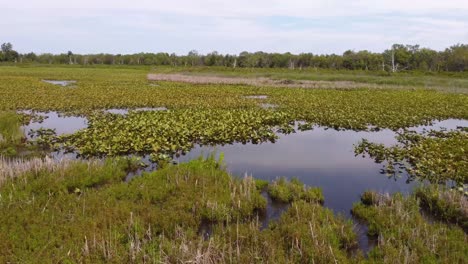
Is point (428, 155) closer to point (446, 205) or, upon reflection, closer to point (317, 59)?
point (446, 205)

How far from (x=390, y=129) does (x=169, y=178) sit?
39.2 ft

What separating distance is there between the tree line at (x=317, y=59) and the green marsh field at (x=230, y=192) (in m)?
63.5

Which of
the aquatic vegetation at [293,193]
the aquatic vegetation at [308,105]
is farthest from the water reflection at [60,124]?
the aquatic vegetation at [293,193]

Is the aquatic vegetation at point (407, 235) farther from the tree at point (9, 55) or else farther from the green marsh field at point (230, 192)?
the tree at point (9, 55)

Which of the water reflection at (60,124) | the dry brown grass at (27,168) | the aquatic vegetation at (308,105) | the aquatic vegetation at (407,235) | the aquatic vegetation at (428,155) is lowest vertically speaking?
the aquatic vegetation at (407,235)

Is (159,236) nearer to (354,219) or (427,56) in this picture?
(354,219)

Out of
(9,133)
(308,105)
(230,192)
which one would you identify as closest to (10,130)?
(9,133)

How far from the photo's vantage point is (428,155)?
11.2 metres

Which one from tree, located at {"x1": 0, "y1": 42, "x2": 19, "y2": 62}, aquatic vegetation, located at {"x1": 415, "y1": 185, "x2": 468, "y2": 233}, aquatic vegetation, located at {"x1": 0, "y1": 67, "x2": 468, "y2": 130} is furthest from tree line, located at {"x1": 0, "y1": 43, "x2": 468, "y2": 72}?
aquatic vegetation, located at {"x1": 415, "y1": 185, "x2": 468, "y2": 233}

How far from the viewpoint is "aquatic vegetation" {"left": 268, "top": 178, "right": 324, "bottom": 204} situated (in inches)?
319

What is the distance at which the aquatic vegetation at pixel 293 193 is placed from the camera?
811cm

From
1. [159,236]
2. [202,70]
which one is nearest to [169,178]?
[159,236]

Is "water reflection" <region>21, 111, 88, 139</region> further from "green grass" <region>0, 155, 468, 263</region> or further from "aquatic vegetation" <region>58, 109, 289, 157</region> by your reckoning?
"green grass" <region>0, 155, 468, 263</region>

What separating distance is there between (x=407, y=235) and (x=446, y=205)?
1.94m
